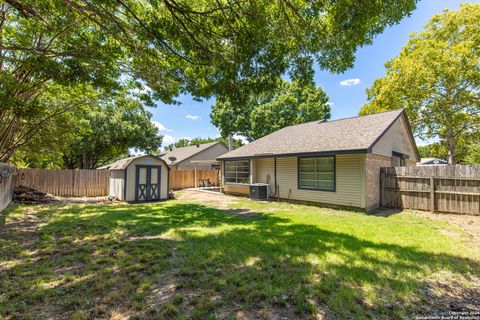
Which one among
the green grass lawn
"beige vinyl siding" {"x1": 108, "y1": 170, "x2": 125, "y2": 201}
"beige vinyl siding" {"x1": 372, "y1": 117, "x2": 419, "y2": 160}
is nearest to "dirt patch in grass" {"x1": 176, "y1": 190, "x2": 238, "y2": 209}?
"beige vinyl siding" {"x1": 108, "y1": 170, "x2": 125, "y2": 201}

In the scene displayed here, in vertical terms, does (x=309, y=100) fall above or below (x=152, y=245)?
above

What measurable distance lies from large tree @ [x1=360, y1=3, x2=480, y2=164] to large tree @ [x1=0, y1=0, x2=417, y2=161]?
59.2ft

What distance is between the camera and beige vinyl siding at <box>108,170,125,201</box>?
12.3 meters

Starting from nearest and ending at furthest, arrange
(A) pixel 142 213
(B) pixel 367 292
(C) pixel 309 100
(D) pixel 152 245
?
(B) pixel 367 292 < (D) pixel 152 245 < (A) pixel 142 213 < (C) pixel 309 100

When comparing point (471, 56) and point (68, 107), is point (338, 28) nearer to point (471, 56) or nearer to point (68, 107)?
point (68, 107)

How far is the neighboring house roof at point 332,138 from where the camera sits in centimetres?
959

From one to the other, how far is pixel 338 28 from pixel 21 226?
969 centimetres

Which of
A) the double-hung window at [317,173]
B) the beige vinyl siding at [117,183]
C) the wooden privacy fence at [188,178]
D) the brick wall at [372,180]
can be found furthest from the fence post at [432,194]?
the wooden privacy fence at [188,178]

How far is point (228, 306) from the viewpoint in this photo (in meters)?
2.70

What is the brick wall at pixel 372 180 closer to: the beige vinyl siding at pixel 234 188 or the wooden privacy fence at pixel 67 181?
the beige vinyl siding at pixel 234 188

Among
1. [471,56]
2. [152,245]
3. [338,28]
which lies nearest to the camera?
[338,28]

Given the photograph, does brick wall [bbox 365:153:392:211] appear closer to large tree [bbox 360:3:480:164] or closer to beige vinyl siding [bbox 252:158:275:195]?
beige vinyl siding [bbox 252:158:275:195]

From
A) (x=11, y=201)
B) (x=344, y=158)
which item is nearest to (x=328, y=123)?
(x=344, y=158)

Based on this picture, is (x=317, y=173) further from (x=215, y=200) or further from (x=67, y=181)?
(x=67, y=181)
